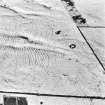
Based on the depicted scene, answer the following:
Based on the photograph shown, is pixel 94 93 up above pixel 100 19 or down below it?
below

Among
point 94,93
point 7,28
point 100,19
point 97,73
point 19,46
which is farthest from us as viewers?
point 100,19

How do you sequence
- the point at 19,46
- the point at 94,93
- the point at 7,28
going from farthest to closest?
1. the point at 7,28
2. the point at 19,46
3. the point at 94,93

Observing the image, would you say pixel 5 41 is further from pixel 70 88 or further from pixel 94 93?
pixel 94 93

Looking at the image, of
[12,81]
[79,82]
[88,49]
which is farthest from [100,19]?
[12,81]

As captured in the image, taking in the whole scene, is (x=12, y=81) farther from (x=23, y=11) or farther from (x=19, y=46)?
(x=23, y=11)

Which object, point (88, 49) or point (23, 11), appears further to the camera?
point (23, 11)

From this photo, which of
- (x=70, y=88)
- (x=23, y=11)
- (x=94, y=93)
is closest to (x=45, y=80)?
(x=70, y=88)
